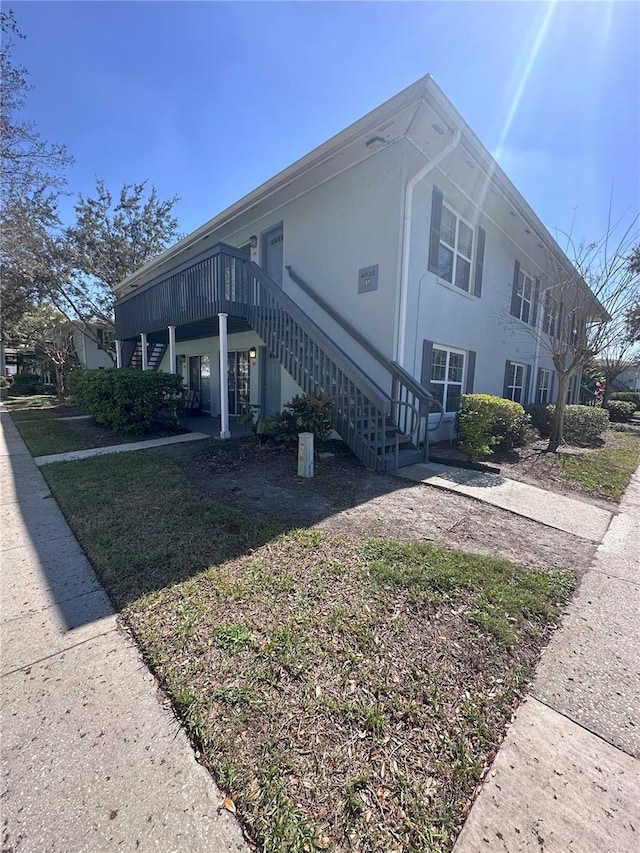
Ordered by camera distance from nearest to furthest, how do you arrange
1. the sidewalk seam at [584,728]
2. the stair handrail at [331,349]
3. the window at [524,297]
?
the sidewalk seam at [584,728] → the stair handrail at [331,349] → the window at [524,297]

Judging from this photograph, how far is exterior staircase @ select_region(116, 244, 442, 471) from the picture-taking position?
6.08 meters

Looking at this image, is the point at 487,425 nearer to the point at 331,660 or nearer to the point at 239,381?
the point at 331,660

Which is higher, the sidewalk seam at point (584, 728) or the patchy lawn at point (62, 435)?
the patchy lawn at point (62, 435)

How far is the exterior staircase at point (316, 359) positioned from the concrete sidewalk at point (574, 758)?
3720mm

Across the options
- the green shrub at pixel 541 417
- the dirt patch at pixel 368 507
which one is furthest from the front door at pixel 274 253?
the green shrub at pixel 541 417

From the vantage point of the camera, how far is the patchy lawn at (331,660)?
1402 mm

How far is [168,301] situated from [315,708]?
9942mm

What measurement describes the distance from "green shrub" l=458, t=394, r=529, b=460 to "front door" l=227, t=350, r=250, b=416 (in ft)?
19.8

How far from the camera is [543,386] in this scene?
47.2ft

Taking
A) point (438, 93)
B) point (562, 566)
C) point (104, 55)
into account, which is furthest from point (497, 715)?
point (104, 55)

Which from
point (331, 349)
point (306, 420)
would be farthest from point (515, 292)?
point (306, 420)

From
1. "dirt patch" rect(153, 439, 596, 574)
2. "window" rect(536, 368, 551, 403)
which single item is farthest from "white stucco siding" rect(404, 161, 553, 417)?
"dirt patch" rect(153, 439, 596, 574)

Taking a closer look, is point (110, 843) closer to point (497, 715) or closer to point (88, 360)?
point (497, 715)

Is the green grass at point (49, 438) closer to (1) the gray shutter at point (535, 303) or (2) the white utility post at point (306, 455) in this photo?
(2) the white utility post at point (306, 455)
